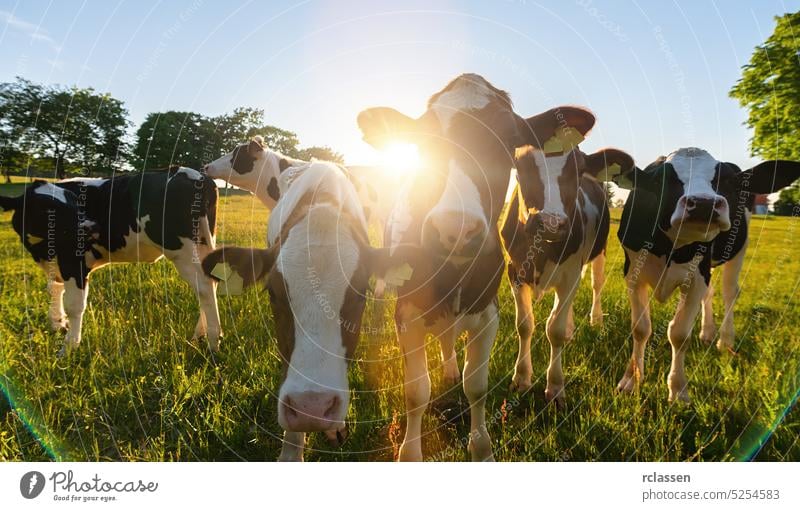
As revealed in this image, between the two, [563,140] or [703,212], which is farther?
[563,140]

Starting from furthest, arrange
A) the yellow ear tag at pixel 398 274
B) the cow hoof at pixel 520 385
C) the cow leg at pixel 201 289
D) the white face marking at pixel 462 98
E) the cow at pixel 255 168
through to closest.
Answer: the cow at pixel 255 168, the cow leg at pixel 201 289, the cow hoof at pixel 520 385, the white face marking at pixel 462 98, the yellow ear tag at pixel 398 274

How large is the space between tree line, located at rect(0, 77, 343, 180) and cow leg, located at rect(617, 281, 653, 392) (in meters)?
4.53

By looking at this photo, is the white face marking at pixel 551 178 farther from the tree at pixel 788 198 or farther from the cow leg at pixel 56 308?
the cow leg at pixel 56 308

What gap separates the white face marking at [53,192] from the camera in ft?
18.6

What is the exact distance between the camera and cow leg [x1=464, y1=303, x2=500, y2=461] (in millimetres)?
3477

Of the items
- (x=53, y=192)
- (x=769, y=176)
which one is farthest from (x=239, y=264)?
(x=769, y=176)

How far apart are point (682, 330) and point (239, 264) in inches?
181

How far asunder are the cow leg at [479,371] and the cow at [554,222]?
3.62ft

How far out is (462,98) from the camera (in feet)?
10.3

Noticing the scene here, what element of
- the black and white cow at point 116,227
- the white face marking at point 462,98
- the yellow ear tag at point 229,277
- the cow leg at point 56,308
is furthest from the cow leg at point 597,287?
the cow leg at point 56,308

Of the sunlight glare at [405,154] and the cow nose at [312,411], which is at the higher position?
the sunlight glare at [405,154]

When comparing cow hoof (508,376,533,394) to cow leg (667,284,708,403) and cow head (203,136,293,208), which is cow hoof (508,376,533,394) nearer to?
cow leg (667,284,708,403)

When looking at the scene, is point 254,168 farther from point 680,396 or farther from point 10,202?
point 680,396
